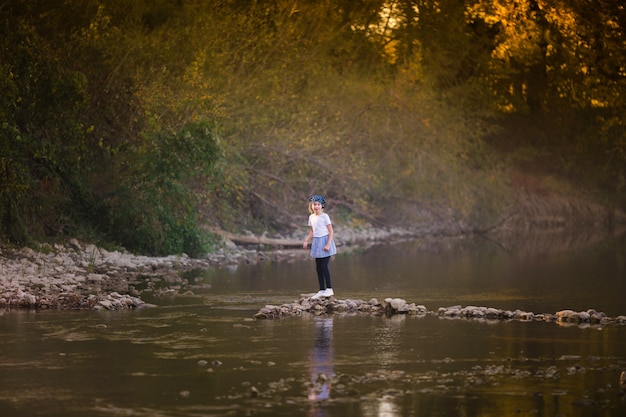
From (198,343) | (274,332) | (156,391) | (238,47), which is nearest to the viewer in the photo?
(156,391)

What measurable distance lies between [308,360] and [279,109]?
1945cm

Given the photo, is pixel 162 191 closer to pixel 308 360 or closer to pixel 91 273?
pixel 91 273

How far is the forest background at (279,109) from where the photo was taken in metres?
24.3

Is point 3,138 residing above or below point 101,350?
above

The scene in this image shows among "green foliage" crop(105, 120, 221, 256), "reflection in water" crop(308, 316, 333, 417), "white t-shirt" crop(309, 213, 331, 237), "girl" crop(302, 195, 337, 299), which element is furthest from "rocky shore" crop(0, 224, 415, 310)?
"reflection in water" crop(308, 316, 333, 417)

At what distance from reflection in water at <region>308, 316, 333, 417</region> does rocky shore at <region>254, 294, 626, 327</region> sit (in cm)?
100

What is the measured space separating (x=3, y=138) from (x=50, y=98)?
6.20 ft

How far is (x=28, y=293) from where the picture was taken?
57.8ft

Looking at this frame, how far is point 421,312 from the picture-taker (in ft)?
54.2

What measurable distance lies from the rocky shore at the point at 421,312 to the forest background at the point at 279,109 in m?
7.50

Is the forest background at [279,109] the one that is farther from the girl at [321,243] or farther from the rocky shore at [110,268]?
the girl at [321,243]

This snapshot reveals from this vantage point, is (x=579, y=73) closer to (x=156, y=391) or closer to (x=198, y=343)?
(x=198, y=343)

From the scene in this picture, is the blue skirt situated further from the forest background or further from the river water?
the forest background

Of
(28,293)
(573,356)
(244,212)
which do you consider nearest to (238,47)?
(244,212)
